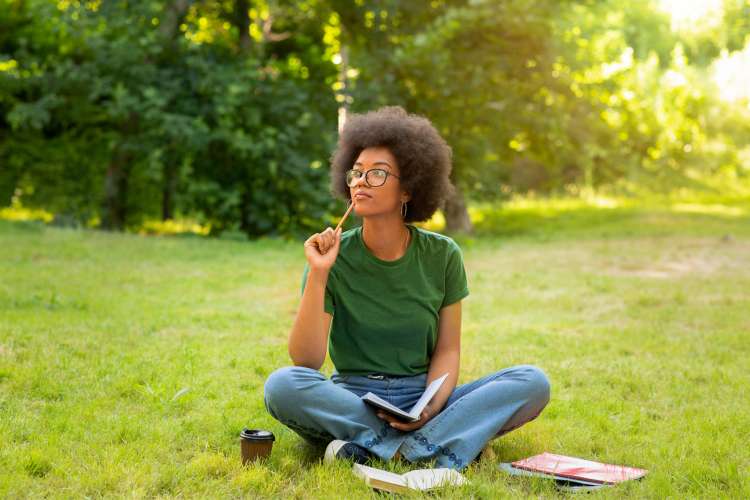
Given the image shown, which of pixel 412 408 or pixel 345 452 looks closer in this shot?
pixel 345 452

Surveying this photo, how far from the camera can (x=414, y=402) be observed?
4043 mm

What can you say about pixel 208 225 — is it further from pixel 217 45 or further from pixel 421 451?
pixel 421 451

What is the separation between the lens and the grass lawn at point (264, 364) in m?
3.69

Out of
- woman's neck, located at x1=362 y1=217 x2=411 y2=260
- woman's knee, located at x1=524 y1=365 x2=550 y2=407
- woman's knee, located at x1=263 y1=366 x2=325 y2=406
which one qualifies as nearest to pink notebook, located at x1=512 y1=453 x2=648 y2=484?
woman's knee, located at x1=524 y1=365 x2=550 y2=407

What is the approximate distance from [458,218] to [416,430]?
1267 cm

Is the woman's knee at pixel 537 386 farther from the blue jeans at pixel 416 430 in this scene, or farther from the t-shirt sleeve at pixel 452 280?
the t-shirt sleeve at pixel 452 280

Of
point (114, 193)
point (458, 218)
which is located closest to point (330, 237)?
point (114, 193)

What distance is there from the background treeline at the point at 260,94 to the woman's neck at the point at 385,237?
32.0 ft

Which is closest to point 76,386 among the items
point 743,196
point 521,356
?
point 521,356

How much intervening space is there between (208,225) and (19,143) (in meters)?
3.38

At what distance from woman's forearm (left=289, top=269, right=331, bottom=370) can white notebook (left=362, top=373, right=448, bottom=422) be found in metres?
0.30

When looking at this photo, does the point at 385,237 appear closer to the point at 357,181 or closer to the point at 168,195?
the point at 357,181

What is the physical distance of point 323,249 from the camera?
3852mm

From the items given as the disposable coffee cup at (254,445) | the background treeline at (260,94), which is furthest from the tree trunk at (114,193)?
the disposable coffee cup at (254,445)
